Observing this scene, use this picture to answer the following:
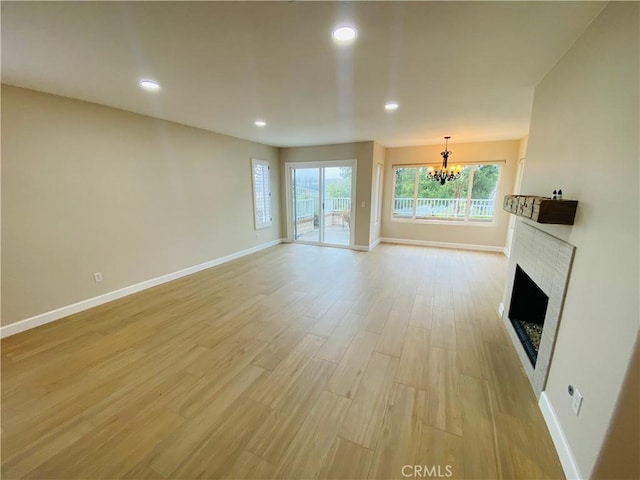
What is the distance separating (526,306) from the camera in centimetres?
263

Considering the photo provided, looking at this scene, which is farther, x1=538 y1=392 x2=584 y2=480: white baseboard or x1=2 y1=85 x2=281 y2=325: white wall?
x1=2 y1=85 x2=281 y2=325: white wall

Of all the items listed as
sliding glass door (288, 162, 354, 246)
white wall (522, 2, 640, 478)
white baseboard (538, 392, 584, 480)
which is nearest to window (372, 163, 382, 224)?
sliding glass door (288, 162, 354, 246)

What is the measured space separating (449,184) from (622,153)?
18.3ft

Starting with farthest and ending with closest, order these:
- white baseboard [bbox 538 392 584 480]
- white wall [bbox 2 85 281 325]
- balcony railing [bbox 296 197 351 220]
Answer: balcony railing [bbox 296 197 351 220], white wall [bbox 2 85 281 325], white baseboard [bbox 538 392 584 480]

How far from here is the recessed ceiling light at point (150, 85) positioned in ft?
8.01

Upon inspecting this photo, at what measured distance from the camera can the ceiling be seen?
58.4 inches

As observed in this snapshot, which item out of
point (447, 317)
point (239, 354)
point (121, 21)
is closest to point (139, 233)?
point (239, 354)

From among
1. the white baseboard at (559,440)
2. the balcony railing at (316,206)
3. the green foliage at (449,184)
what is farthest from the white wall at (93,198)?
the white baseboard at (559,440)

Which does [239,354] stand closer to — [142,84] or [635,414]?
[635,414]

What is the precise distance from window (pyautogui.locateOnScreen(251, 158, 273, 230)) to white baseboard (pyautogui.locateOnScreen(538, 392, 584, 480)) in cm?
548

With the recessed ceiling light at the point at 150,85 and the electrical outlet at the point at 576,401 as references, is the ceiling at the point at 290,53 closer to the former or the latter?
the recessed ceiling light at the point at 150,85

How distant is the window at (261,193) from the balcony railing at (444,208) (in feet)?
11.2

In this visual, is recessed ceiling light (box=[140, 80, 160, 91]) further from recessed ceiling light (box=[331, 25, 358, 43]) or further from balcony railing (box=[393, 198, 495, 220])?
balcony railing (box=[393, 198, 495, 220])

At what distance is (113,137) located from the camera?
326 cm
